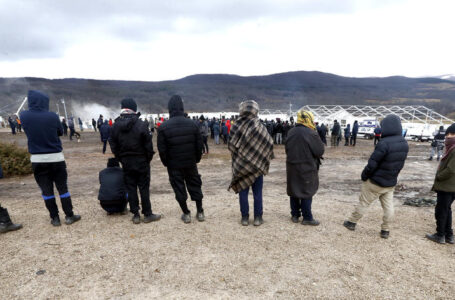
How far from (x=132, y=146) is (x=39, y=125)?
1.28m

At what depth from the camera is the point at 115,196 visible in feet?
13.8

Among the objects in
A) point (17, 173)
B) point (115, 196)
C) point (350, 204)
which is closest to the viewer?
point (115, 196)

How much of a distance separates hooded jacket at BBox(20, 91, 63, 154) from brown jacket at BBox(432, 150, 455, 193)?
5.47 m

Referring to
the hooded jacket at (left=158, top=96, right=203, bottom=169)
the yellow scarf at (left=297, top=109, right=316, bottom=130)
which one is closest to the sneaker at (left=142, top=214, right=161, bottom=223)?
the hooded jacket at (left=158, top=96, right=203, bottom=169)

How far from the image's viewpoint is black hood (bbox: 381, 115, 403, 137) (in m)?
3.38

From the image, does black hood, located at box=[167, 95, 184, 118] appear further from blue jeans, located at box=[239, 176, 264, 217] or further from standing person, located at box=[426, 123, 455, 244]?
standing person, located at box=[426, 123, 455, 244]

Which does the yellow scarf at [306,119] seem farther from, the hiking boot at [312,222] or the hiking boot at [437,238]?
the hiking boot at [437,238]

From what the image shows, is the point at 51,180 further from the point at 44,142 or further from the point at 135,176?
the point at 135,176

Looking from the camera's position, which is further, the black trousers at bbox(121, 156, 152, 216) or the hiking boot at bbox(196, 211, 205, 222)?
the hiking boot at bbox(196, 211, 205, 222)

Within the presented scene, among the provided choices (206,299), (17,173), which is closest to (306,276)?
(206,299)

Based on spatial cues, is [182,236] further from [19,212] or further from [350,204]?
[350,204]

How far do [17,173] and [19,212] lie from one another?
15.0 feet

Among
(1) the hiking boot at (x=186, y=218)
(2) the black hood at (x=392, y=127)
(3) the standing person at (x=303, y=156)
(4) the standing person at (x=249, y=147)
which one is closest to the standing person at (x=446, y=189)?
(2) the black hood at (x=392, y=127)

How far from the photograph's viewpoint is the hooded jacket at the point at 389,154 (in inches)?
132
